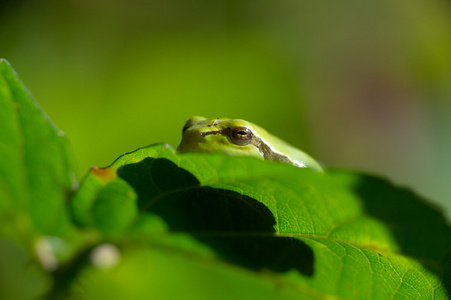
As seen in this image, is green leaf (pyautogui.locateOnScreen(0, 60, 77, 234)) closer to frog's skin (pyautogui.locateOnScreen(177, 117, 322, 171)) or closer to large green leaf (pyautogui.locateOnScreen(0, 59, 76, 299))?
large green leaf (pyautogui.locateOnScreen(0, 59, 76, 299))

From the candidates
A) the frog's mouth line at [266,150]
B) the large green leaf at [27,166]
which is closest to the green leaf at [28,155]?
the large green leaf at [27,166]

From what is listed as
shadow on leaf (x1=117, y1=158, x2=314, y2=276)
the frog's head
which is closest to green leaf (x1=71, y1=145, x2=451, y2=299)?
shadow on leaf (x1=117, y1=158, x2=314, y2=276)

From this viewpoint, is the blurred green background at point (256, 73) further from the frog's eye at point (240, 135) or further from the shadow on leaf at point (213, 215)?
the shadow on leaf at point (213, 215)

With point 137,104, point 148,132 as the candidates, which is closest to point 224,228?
point 148,132

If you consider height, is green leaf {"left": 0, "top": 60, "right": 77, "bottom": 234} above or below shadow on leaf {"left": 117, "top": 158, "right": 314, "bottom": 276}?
above

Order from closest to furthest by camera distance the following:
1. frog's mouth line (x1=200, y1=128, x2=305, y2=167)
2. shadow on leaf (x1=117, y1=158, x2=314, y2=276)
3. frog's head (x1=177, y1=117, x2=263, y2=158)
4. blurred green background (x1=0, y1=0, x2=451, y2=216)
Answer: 1. shadow on leaf (x1=117, y1=158, x2=314, y2=276)
2. frog's head (x1=177, y1=117, x2=263, y2=158)
3. frog's mouth line (x1=200, y1=128, x2=305, y2=167)
4. blurred green background (x1=0, y1=0, x2=451, y2=216)

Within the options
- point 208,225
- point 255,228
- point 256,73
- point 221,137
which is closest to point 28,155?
point 208,225

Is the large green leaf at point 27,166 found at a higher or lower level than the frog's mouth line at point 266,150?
higher
